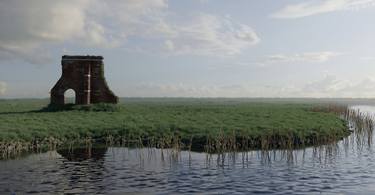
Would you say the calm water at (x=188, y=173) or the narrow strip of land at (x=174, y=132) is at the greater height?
the narrow strip of land at (x=174, y=132)

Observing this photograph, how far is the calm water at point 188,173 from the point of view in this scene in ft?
56.1

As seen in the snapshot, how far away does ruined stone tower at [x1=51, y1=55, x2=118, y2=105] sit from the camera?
50.0m

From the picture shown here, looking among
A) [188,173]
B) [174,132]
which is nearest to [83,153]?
[174,132]

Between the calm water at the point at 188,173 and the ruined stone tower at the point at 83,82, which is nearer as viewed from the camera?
the calm water at the point at 188,173

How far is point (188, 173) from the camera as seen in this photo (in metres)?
19.9

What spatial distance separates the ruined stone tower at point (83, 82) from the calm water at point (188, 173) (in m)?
24.3

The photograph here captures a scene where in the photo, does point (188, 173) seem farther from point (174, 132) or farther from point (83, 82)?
point (83, 82)

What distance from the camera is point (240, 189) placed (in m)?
17.0

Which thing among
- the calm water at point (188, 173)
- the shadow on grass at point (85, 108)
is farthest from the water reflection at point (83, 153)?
the shadow on grass at point (85, 108)

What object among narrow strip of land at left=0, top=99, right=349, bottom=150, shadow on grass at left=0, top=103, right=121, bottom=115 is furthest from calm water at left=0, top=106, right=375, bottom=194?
shadow on grass at left=0, top=103, right=121, bottom=115

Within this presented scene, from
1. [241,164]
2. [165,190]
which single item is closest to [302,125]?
[241,164]

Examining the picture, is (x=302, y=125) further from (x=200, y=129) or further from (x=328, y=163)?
(x=328, y=163)

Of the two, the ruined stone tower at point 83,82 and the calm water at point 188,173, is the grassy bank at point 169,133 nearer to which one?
the calm water at point 188,173

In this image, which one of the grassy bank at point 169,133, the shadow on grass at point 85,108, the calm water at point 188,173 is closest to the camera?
the calm water at point 188,173
